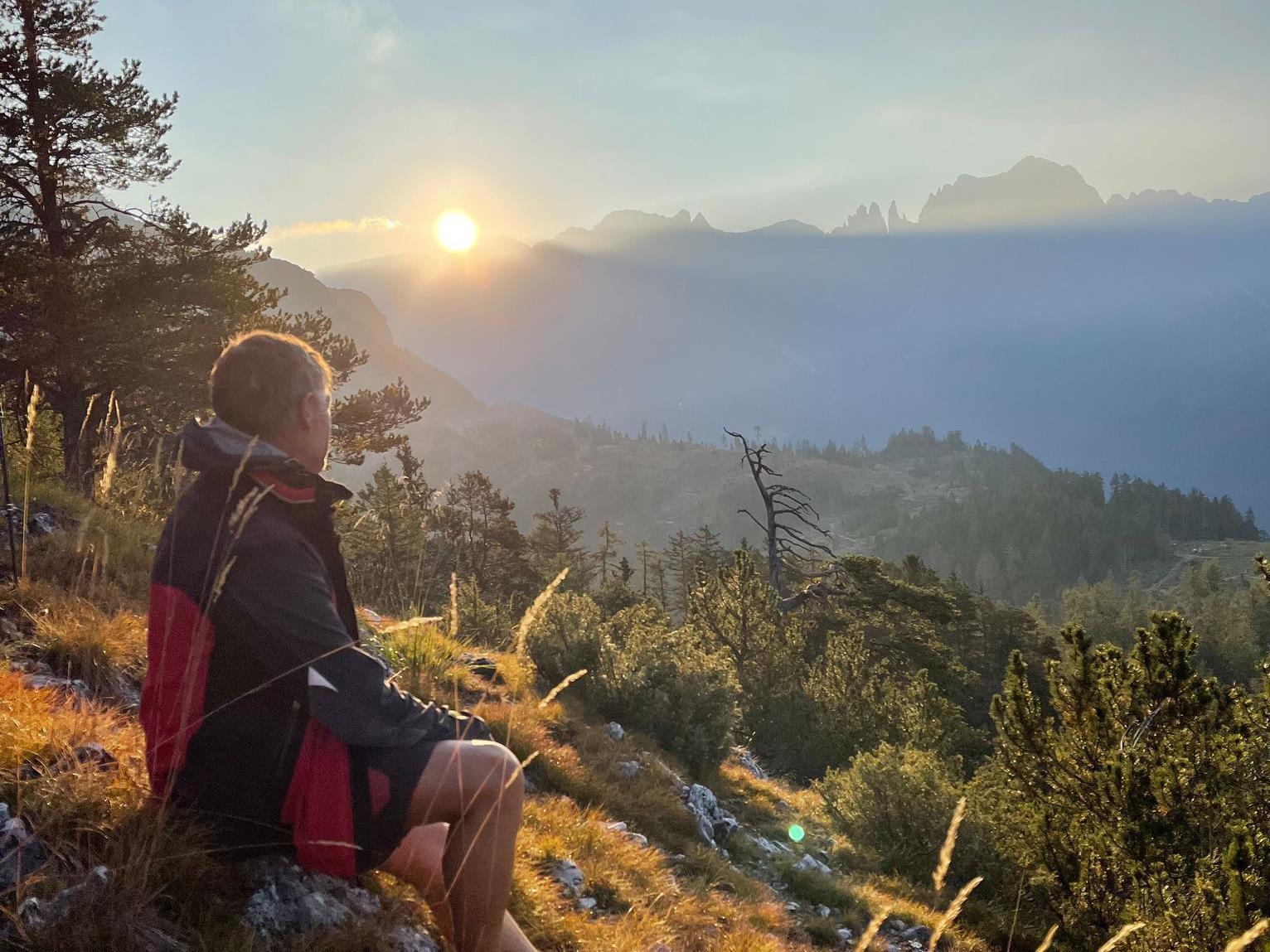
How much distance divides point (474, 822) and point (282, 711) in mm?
713

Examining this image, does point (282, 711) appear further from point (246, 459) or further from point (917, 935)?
point (917, 935)

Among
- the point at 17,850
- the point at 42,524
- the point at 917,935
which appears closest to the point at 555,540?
the point at 42,524

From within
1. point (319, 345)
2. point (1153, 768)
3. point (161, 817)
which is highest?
point (319, 345)

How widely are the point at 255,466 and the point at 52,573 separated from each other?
16.0 ft

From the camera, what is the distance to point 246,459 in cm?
234

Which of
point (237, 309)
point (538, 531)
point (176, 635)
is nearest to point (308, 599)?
point (176, 635)

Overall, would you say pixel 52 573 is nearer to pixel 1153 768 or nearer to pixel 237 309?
pixel 1153 768

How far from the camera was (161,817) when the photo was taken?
2.42 metres

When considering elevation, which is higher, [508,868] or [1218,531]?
[508,868]

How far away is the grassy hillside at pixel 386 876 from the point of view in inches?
93.2

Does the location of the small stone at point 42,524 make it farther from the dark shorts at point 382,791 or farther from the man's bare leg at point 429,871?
the dark shorts at point 382,791

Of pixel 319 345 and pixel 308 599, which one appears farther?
pixel 319 345

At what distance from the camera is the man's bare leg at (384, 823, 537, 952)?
8.66 feet

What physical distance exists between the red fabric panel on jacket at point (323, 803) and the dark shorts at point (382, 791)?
0.08 ft
